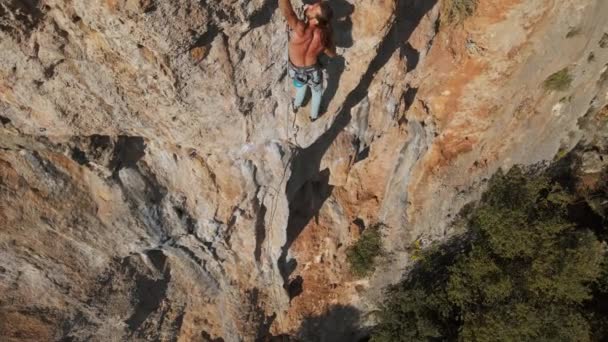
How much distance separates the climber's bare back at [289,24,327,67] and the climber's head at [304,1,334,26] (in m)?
0.11

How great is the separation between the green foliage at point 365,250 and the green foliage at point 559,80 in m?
5.00

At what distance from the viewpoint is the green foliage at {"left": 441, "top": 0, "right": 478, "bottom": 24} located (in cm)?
787

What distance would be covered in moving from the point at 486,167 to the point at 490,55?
9.85 ft

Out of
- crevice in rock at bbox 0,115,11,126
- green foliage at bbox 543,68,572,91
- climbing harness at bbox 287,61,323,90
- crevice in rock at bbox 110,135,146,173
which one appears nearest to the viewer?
climbing harness at bbox 287,61,323,90

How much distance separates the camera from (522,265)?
10453 millimetres

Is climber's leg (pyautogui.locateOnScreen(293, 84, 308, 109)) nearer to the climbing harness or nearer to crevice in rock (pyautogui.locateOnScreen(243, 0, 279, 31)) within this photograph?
the climbing harness

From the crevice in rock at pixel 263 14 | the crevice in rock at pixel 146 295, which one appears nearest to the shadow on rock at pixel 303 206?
the crevice in rock at pixel 146 295

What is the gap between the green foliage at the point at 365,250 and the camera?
1045 centimetres

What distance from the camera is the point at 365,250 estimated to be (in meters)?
10.4

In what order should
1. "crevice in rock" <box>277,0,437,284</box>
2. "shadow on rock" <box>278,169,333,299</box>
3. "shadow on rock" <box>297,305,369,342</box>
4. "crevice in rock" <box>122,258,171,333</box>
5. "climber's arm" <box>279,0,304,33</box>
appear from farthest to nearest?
"shadow on rock" <box>297,305,369,342</box> < "shadow on rock" <box>278,169,333,299</box> < "crevice in rock" <box>122,258,171,333</box> < "crevice in rock" <box>277,0,437,284</box> < "climber's arm" <box>279,0,304,33</box>

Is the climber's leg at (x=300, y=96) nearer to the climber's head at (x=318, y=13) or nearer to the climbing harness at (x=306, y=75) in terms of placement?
the climbing harness at (x=306, y=75)

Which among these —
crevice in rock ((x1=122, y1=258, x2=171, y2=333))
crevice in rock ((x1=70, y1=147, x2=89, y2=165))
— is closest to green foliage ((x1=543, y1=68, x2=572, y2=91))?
crevice in rock ((x1=122, y1=258, x2=171, y2=333))

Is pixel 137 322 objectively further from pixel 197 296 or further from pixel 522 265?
pixel 522 265

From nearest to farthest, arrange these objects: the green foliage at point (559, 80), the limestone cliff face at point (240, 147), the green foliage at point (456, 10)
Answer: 1. the limestone cliff face at point (240, 147)
2. the green foliage at point (456, 10)
3. the green foliage at point (559, 80)
